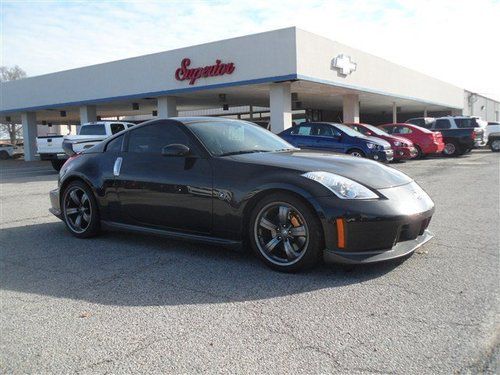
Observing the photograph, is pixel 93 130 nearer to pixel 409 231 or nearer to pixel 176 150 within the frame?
pixel 176 150

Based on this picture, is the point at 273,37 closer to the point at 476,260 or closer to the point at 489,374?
the point at 476,260

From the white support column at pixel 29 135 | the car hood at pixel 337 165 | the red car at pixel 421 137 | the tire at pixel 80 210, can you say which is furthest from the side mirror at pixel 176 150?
the white support column at pixel 29 135

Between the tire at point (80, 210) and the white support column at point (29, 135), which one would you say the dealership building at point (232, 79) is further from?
the tire at point (80, 210)

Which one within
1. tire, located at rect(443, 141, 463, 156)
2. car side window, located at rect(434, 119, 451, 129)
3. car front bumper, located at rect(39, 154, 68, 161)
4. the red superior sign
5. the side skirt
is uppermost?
the red superior sign

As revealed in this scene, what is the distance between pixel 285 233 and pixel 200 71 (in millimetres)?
17376

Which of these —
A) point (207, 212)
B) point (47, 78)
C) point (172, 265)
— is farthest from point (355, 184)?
point (47, 78)

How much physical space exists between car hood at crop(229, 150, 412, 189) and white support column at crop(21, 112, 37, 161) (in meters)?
30.8

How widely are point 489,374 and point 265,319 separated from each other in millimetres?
1397

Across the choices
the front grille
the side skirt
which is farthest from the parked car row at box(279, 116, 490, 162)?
the front grille

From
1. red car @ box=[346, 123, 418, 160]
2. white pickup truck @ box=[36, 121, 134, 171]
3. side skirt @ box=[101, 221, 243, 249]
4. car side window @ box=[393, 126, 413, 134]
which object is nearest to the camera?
side skirt @ box=[101, 221, 243, 249]

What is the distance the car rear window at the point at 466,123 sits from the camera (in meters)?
21.4

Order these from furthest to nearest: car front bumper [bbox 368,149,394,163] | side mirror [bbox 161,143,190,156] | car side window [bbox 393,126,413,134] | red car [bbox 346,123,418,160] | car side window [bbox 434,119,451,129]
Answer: car side window [bbox 434,119,451,129]
car side window [bbox 393,126,413,134]
red car [bbox 346,123,418,160]
car front bumper [bbox 368,149,394,163]
side mirror [bbox 161,143,190,156]

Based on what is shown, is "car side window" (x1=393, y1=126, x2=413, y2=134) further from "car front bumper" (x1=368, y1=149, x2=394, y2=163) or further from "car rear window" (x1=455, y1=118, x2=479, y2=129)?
"car front bumper" (x1=368, y1=149, x2=394, y2=163)

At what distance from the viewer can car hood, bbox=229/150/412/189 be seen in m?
4.21
